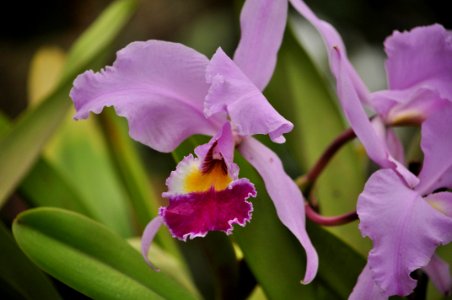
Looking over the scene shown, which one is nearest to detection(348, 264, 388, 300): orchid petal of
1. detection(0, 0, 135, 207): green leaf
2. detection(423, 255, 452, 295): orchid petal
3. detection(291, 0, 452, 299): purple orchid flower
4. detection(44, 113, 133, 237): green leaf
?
detection(291, 0, 452, 299): purple orchid flower

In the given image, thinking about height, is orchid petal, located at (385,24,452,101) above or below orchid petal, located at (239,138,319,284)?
above

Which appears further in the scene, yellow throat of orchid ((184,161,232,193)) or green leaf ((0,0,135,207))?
green leaf ((0,0,135,207))

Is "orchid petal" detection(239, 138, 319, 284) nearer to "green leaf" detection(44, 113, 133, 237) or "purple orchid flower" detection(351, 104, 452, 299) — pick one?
"purple orchid flower" detection(351, 104, 452, 299)

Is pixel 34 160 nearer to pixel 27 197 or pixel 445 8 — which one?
pixel 27 197

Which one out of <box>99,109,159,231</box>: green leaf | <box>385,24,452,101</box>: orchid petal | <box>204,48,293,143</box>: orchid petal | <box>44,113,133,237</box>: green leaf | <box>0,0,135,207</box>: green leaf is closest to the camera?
<box>204,48,293,143</box>: orchid petal

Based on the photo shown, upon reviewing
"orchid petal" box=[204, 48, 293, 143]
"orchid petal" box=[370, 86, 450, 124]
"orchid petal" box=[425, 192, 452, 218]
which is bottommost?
"orchid petal" box=[425, 192, 452, 218]

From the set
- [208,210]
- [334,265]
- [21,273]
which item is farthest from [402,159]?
[21,273]

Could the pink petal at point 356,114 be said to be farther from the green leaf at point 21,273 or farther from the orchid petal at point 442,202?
the green leaf at point 21,273
